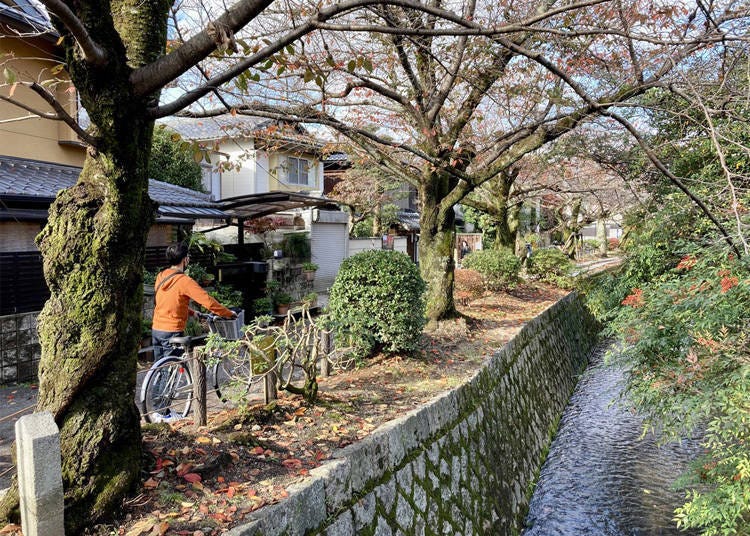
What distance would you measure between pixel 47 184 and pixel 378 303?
637cm

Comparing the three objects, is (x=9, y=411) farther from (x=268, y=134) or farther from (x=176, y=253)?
(x=268, y=134)

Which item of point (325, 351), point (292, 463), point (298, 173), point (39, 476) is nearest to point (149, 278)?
point (325, 351)

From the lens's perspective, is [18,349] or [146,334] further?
[146,334]

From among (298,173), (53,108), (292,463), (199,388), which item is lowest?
(292,463)

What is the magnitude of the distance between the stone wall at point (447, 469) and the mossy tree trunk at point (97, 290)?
1024mm

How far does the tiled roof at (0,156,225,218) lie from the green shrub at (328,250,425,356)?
11.0 feet

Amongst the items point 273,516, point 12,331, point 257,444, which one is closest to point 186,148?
point 257,444

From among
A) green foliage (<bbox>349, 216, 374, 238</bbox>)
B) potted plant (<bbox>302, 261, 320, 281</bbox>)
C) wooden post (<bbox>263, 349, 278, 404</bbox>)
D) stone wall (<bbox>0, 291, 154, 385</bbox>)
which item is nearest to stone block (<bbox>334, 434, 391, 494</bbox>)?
wooden post (<bbox>263, 349, 278, 404</bbox>)

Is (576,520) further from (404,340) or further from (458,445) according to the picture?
(404,340)

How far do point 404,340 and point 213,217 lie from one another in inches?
246

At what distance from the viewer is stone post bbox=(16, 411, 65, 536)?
2514mm

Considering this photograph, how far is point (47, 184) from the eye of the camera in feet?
28.1

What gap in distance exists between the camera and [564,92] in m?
10.2

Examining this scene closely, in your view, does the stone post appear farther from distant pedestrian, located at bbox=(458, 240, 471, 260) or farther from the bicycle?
distant pedestrian, located at bbox=(458, 240, 471, 260)
